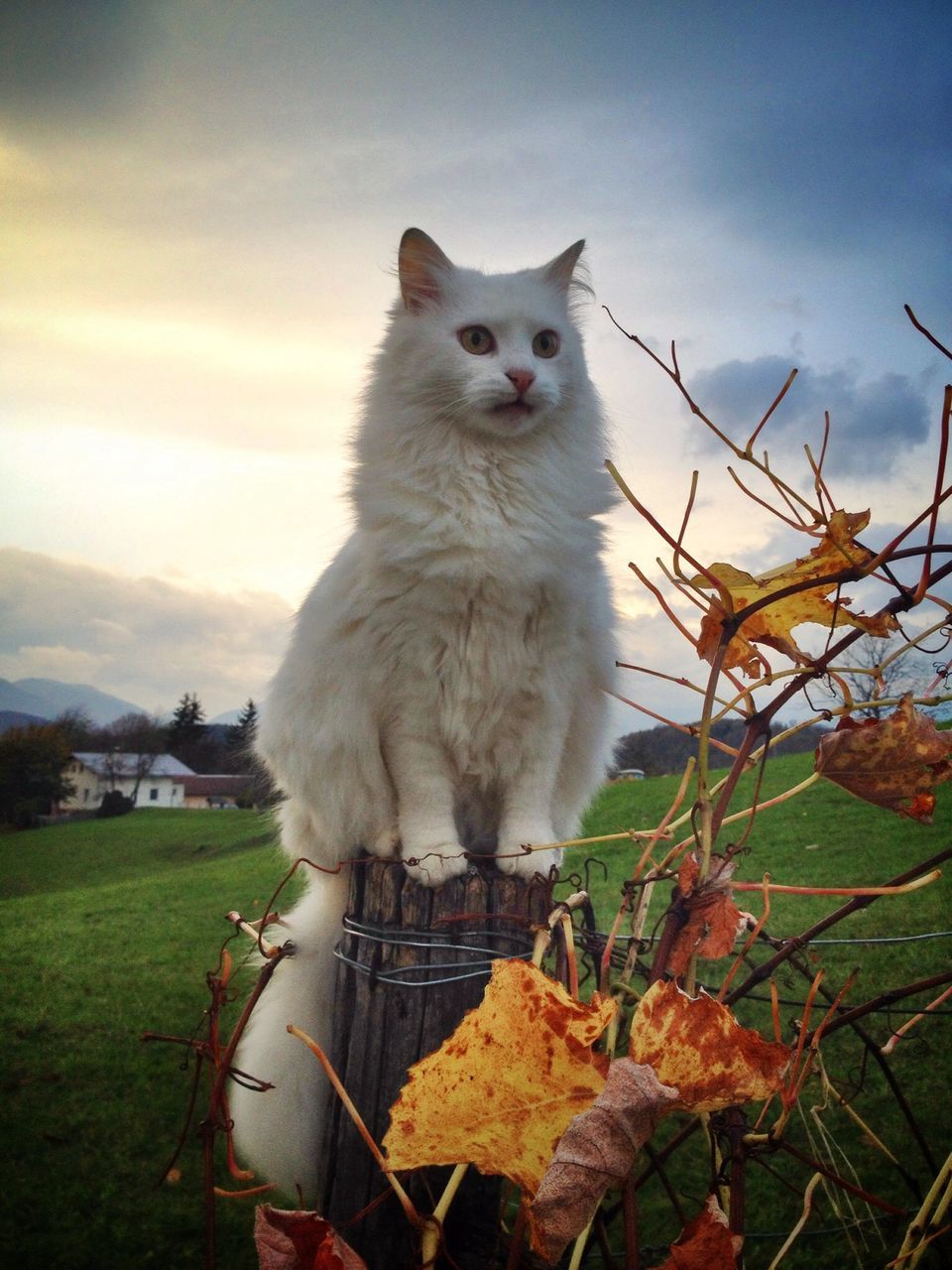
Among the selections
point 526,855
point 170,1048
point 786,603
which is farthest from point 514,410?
point 170,1048

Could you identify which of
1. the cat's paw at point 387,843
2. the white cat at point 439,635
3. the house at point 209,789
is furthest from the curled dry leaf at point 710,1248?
the house at point 209,789

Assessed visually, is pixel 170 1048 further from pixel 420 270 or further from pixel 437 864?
pixel 420 270

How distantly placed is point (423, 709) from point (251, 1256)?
1.91 meters

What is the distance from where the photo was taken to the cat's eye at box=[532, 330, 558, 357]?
2.14 metres

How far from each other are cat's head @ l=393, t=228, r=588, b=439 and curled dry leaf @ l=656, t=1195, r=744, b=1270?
1643 mm

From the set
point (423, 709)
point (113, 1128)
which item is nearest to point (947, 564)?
point (423, 709)

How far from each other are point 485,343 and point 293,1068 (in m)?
Result: 1.70

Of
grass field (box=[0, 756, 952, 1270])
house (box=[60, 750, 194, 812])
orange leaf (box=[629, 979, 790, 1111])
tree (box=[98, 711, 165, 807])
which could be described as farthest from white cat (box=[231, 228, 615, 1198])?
tree (box=[98, 711, 165, 807])

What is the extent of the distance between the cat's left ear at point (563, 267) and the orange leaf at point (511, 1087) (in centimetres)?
205

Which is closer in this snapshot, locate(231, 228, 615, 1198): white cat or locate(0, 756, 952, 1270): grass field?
locate(231, 228, 615, 1198): white cat

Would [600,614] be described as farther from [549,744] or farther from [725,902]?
[725,902]

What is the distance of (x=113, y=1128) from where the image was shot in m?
3.48

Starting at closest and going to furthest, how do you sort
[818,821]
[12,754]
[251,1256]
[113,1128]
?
[251,1256] < [113,1128] < [818,821] < [12,754]

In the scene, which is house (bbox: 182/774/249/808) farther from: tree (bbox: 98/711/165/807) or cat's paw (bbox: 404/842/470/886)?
cat's paw (bbox: 404/842/470/886)
